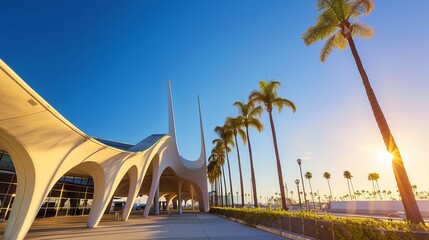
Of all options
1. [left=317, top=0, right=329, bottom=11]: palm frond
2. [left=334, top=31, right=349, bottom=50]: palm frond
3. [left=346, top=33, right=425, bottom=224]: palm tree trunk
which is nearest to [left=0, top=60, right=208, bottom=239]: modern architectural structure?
[left=346, top=33, right=425, bottom=224]: palm tree trunk

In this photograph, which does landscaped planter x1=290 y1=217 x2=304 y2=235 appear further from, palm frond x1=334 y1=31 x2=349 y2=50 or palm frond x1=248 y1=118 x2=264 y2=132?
palm frond x1=248 y1=118 x2=264 y2=132

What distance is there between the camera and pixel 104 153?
1627 cm

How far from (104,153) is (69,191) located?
702 inches

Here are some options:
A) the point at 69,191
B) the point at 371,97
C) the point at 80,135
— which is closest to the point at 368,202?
the point at 371,97

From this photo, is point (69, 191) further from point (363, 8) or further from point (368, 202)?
point (368, 202)

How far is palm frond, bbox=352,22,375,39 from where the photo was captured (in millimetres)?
13211

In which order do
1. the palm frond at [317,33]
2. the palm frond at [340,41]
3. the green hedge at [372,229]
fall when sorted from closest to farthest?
the green hedge at [372,229] → the palm frond at [317,33] → the palm frond at [340,41]

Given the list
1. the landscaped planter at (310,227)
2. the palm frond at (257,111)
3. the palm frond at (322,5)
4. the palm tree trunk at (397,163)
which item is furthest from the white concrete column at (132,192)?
the palm tree trunk at (397,163)

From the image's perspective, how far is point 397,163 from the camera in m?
9.37

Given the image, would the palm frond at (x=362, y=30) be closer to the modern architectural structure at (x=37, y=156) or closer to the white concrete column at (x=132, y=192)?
the modern architectural structure at (x=37, y=156)

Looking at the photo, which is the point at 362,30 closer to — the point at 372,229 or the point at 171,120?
the point at 372,229

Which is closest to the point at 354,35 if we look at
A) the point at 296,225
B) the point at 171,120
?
the point at 296,225

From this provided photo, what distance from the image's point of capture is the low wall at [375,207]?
2523 centimetres

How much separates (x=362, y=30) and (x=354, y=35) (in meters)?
0.45
